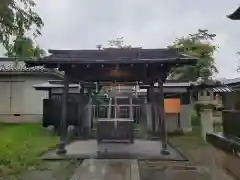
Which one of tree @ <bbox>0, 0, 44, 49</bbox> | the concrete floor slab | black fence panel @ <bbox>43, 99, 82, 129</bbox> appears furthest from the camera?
black fence panel @ <bbox>43, 99, 82, 129</bbox>

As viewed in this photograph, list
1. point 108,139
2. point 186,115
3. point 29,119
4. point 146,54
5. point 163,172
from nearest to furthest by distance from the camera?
point 163,172 → point 146,54 → point 108,139 → point 186,115 → point 29,119

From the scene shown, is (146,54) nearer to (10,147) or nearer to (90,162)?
(90,162)

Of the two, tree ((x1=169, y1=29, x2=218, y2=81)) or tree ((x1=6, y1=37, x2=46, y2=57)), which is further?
tree ((x1=169, y1=29, x2=218, y2=81))

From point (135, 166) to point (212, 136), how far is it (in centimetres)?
201

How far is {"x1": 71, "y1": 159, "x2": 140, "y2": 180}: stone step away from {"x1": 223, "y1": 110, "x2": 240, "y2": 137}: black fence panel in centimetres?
207

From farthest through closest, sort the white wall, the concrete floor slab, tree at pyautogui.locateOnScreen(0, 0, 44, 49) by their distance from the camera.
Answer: the white wall → the concrete floor slab → tree at pyautogui.locateOnScreen(0, 0, 44, 49)

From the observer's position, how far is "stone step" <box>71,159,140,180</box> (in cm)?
810

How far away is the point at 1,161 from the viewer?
9.43 meters

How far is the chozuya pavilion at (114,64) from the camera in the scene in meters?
10.5

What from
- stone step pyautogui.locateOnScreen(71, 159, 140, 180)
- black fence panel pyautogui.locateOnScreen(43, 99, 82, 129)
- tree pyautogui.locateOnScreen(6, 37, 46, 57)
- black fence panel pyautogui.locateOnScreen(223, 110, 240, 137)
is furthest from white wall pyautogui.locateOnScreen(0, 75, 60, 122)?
black fence panel pyautogui.locateOnScreen(223, 110, 240, 137)

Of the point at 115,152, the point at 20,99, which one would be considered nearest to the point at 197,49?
the point at 20,99

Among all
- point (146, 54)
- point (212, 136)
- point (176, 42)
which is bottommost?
point (212, 136)

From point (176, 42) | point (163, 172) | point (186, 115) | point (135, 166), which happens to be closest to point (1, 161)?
point (135, 166)

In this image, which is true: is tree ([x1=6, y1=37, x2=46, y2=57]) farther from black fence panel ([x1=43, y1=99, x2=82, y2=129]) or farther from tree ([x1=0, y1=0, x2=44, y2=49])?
black fence panel ([x1=43, y1=99, x2=82, y2=129])
